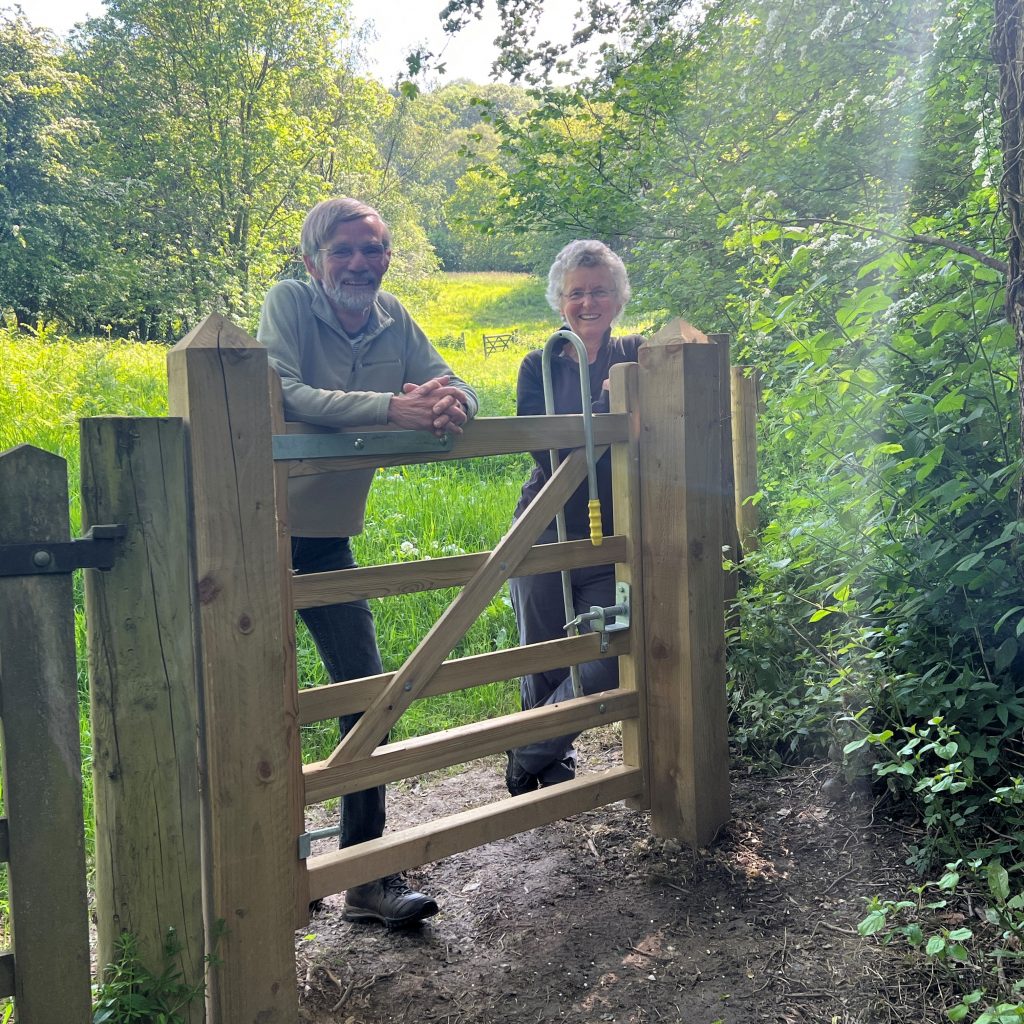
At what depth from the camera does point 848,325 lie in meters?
3.04

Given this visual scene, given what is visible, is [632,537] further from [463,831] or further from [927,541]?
[463,831]

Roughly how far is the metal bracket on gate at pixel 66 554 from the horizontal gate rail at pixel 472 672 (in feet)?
2.18

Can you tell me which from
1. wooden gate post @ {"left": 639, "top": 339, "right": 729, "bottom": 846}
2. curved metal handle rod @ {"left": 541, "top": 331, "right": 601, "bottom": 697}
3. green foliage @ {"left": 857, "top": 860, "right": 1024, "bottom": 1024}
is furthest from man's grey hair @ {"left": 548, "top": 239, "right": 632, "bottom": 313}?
green foliage @ {"left": 857, "top": 860, "right": 1024, "bottom": 1024}

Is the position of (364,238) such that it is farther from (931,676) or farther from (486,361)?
(486,361)

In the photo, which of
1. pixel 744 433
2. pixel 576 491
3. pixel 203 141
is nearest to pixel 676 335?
pixel 576 491

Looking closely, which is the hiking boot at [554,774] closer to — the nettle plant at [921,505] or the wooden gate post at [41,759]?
the nettle plant at [921,505]

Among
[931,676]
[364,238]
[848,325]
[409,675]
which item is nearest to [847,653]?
[931,676]

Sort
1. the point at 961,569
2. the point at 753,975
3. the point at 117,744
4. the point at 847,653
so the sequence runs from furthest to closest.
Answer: the point at 847,653 < the point at 961,569 < the point at 753,975 < the point at 117,744

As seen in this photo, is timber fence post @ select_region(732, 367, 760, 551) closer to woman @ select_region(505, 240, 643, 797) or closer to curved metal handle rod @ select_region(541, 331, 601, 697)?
woman @ select_region(505, 240, 643, 797)

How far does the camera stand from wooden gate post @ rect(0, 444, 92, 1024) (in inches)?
73.0

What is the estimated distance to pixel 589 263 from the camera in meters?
3.62

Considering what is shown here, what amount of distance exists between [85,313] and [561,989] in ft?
93.4

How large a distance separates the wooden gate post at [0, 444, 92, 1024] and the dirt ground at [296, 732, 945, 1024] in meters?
0.81

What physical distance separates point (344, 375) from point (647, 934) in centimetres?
200
